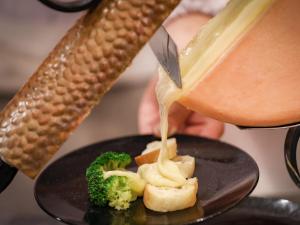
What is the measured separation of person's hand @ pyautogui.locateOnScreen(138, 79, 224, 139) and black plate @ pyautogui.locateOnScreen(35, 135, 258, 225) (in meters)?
0.16

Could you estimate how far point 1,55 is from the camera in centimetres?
152

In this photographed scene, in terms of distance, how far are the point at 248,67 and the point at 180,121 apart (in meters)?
0.60

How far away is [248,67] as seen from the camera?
617 mm

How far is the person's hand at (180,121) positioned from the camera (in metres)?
1.19

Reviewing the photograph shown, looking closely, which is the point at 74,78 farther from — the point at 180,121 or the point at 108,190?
the point at 180,121

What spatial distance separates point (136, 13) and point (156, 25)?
3cm

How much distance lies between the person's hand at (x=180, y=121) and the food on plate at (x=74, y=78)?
60cm

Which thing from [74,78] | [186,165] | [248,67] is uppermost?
[74,78]

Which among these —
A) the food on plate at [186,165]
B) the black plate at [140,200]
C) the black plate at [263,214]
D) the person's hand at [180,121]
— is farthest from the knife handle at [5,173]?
the person's hand at [180,121]

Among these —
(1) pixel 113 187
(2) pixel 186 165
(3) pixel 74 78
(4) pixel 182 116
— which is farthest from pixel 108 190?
(4) pixel 182 116

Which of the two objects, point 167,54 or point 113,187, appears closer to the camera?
point 167,54

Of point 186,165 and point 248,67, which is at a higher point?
point 248,67

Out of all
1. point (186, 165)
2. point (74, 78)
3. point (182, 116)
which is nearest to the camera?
point (74, 78)

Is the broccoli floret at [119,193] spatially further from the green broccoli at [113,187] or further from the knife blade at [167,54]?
the knife blade at [167,54]
